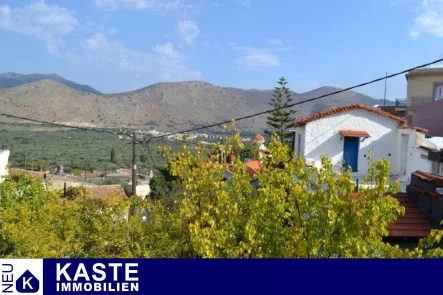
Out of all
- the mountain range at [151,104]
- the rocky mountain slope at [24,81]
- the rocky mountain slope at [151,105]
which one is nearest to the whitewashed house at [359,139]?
the rocky mountain slope at [151,105]

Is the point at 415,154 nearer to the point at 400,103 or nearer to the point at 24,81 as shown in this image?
the point at 400,103

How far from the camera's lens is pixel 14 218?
914 cm

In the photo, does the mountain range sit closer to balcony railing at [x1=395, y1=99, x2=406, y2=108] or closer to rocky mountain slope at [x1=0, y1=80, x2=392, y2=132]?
rocky mountain slope at [x1=0, y1=80, x2=392, y2=132]

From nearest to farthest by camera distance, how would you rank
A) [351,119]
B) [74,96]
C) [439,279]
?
[439,279]
[351,119]
[74,96]

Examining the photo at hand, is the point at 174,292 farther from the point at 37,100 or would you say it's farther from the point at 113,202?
the point at 37,100

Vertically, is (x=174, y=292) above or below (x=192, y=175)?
below

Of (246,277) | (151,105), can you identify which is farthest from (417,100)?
(151,105)

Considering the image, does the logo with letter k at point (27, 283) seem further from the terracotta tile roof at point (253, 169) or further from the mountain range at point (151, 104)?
the mountain range at point (151, 104)

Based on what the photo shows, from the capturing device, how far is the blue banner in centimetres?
454

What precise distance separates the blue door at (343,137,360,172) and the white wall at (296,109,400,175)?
14cm

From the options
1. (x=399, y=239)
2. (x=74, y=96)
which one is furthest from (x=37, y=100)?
(x=399, y=239)

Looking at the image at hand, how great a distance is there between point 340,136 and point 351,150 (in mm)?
652

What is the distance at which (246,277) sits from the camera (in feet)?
15.0

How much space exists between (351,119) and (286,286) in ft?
41.0
